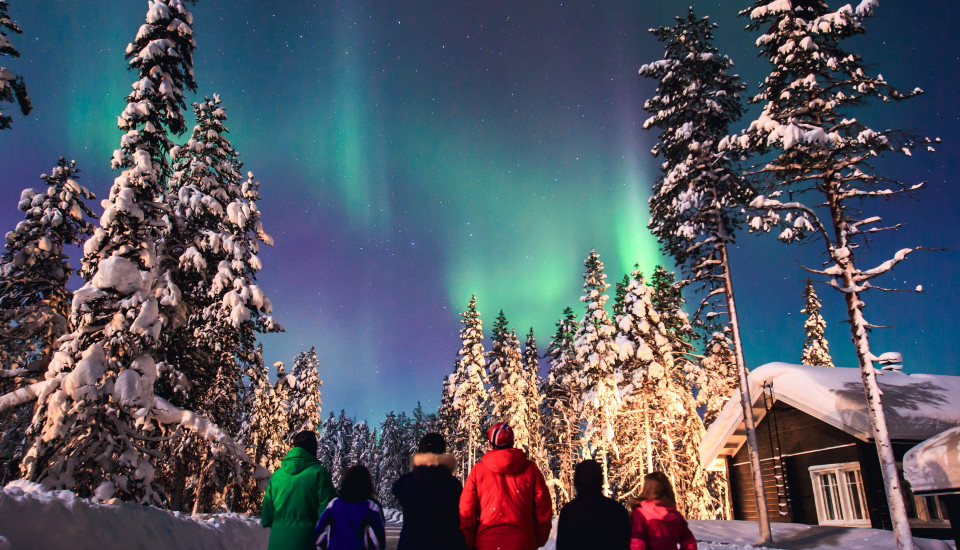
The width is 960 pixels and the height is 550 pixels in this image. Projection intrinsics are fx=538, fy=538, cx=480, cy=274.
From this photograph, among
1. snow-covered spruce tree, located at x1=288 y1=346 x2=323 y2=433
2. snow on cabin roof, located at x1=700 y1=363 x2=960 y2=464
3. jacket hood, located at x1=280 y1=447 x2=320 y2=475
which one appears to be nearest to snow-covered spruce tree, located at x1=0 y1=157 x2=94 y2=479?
jacket hood, located at x1=280 y1=447 x2=320 y2=475

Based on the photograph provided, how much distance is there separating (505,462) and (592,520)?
89 cm

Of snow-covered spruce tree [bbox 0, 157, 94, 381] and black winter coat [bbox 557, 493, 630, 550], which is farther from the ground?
snow-covered spruce tree [bbox 0, 157, 94, 381]

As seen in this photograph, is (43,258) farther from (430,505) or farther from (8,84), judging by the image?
(430,505)

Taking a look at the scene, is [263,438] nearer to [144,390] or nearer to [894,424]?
[144,390]

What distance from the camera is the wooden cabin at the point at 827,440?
1645 cm

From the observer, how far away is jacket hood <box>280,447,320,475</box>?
18.9 ft

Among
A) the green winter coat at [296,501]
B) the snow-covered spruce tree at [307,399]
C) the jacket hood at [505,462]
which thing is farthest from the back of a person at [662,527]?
the snow-covered spruce tree at [307,399]

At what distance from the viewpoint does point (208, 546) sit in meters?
9.86

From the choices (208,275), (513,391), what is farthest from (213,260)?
(513,391)

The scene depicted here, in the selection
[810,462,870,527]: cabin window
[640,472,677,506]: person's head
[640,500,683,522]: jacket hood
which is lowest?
[810,462,870,527]: cabin window

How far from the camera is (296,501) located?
5609 millimetres

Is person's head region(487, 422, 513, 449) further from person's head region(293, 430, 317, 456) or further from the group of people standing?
person's head region(293, 430, 317, 456)

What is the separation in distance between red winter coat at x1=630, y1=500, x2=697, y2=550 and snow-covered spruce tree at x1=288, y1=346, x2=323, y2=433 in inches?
1972

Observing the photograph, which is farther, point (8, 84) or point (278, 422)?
point (278, 422)
